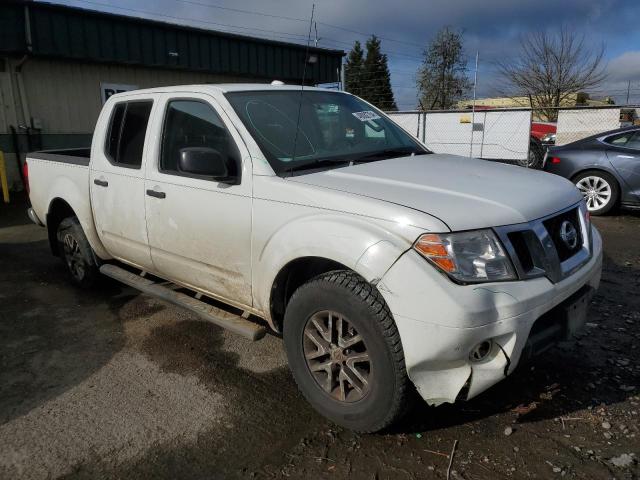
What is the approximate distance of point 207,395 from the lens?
3225 millimetres

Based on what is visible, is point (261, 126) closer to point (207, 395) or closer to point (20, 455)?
point (207, 395)

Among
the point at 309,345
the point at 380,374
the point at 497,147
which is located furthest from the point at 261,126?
the point at 497,147

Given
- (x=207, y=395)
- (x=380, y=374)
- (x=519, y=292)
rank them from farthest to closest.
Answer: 1. (x=207, y=395)
2. (x=380, y=374)
3. (x=519, y=292)

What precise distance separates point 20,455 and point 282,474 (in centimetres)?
139

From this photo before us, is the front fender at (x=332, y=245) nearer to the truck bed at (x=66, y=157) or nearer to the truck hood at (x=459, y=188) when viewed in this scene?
the truck hood at (x=459, y=188)

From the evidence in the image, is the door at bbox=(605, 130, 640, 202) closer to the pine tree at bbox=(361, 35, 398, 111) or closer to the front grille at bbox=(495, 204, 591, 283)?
the front grille at bbox=(495, 204, 591, 283)

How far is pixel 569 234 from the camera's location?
285cm

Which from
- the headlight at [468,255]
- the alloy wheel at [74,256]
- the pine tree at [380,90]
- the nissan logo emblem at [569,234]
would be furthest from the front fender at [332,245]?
the pine tree at [380,90]

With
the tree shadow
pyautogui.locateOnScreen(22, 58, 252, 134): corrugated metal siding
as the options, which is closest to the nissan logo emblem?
the tree shadow

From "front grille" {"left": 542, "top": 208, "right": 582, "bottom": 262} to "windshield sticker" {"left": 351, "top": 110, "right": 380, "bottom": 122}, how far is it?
167cm

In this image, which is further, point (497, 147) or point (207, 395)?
point (497, 147)

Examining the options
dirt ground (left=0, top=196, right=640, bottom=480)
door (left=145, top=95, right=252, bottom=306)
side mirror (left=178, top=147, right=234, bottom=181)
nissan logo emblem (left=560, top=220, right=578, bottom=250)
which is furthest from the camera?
door (left=145, top=95, right=252, bottom=306)

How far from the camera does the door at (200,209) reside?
10.4 feet

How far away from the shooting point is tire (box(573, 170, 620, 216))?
8289 millimetres
